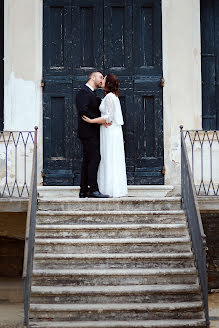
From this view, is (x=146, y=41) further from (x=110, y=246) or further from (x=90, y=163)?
(x=110, y=246)

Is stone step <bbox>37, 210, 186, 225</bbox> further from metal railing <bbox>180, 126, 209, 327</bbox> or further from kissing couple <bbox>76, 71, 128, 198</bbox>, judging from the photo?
kissing couple <bbox>76, 71, 128, 198</bbox>

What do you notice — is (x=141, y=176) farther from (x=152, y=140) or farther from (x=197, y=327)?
(x=197, y=327)

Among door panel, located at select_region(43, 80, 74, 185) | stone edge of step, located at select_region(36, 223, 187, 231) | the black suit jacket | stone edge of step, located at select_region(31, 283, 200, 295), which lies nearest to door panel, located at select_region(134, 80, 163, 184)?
door panel, located at select_region(43, 80, 74, 185)

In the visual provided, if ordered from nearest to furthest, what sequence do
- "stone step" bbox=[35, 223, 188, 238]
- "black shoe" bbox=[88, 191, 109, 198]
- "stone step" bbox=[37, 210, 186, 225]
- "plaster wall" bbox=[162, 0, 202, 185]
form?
"stone step" bbox=[35, 223, 188, 238] → "stone step" bbox=[37, 210, 186, 225] → "black shoe" bbox=[88, 191, 109, 198] → "plaster wall" bbox=[162, 0, 202, 185]

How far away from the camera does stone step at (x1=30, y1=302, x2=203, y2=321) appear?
819 centimetres

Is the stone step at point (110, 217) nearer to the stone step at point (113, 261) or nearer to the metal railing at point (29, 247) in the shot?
the metal railing at point (29, 247)

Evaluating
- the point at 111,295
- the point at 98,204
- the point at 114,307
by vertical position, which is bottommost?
the point at 114,307

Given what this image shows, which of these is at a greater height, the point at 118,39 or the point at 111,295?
the point at 118,39

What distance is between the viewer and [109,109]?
997 centimetres

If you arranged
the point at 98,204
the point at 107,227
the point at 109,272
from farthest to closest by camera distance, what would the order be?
the point at 98,204 < the point at 107,227 < the point at 109,272

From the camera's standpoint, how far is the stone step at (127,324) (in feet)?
26.1

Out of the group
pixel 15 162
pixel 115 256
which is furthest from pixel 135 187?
pixel 115 256

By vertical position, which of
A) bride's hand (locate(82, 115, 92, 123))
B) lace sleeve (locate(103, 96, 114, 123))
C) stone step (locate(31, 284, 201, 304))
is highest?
lace sleeve (locate(103, 96, 114, 123))

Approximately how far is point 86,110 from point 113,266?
2320mm
